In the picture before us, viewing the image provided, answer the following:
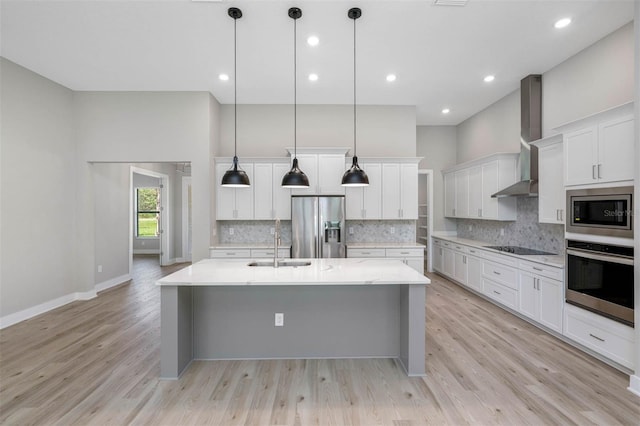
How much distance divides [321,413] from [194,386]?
1.11 meters

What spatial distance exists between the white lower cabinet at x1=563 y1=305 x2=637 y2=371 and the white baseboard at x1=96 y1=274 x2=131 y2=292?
6922mm

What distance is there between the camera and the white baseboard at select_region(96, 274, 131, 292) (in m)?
5.41

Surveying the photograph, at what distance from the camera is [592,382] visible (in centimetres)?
256

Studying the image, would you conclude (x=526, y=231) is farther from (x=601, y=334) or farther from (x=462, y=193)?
(x=601, y=334)

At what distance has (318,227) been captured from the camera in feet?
16.1

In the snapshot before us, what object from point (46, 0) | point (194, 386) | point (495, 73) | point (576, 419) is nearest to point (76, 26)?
→ point (46, 0)

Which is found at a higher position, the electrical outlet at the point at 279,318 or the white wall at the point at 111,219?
the white wall at the point at 111,219

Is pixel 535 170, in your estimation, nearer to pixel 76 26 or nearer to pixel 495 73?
pixel 495 73

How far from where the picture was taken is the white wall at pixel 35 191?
3.87 m

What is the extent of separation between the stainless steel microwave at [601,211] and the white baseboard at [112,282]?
7.04 meters

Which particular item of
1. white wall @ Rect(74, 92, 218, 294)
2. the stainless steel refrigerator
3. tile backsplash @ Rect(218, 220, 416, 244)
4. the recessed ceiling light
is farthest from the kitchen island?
the recessed ceiling light

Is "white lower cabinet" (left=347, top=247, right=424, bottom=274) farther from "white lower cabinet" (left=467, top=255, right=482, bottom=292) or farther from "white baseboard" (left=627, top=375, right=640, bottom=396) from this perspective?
"white baseboard" (left=627, top=375, right=640, bottom=396)

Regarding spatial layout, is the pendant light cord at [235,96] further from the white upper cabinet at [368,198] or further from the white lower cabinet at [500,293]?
the white lower cabinet at [500,293]

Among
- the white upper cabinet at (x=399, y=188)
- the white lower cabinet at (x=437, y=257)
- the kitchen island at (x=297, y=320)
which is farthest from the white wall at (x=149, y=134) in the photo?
the white lower cabinet at (x=437, y=257)
